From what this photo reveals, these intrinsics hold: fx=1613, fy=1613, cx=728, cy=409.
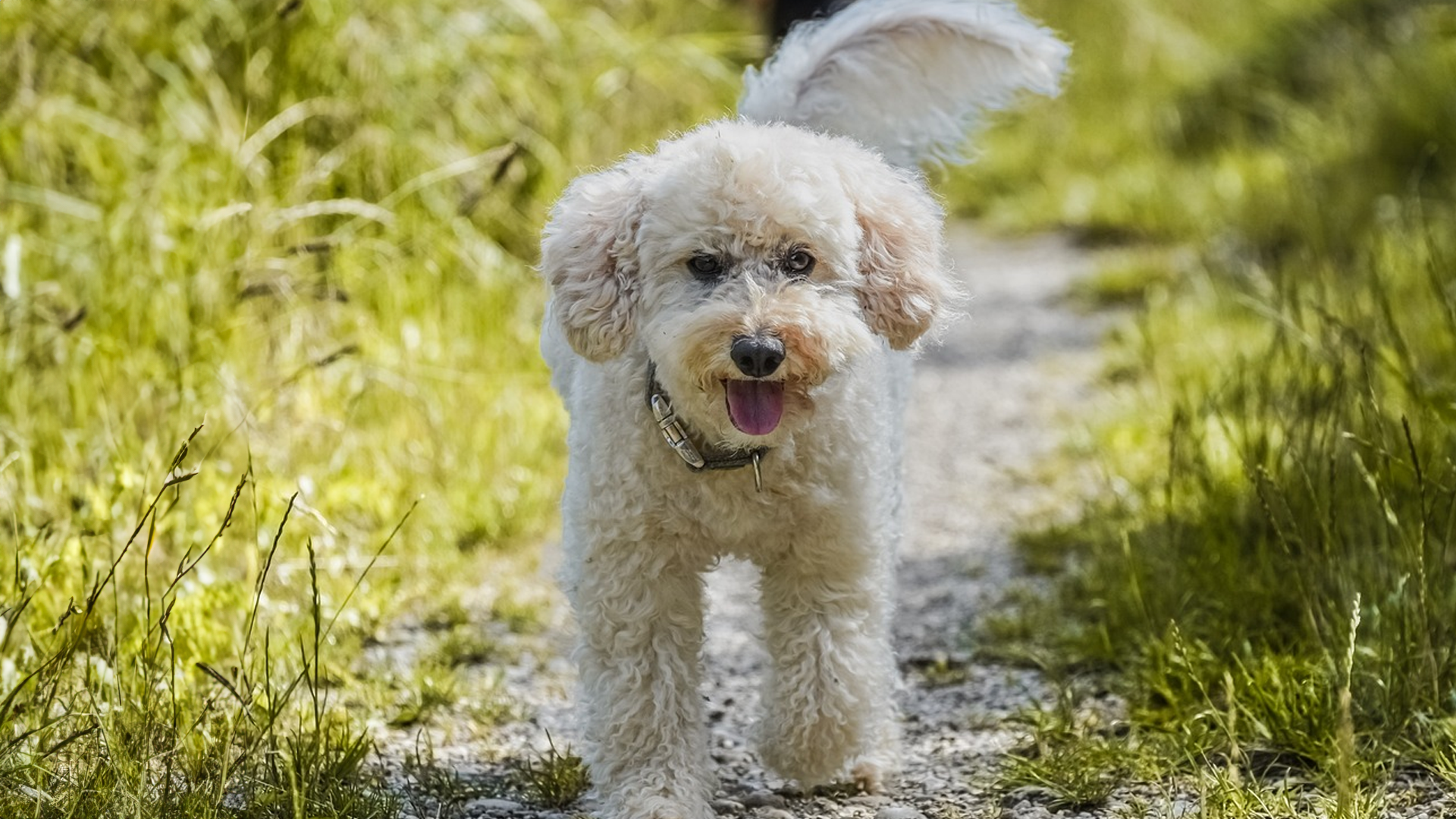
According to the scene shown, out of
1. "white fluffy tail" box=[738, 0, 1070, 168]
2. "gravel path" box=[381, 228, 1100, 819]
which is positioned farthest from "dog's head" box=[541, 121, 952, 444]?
"white fluffy tail" box=[738, 0, 1070, 168]

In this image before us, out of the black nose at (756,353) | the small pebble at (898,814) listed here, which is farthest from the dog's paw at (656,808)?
the black nose at (756,353)

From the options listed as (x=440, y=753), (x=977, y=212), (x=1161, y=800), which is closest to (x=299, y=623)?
(x=440, y=753)

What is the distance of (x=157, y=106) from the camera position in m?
5.51

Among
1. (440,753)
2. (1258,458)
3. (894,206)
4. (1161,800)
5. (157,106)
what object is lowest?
(1161,800)

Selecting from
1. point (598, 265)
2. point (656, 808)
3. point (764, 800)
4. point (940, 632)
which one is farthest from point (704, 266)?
point (940, 632)

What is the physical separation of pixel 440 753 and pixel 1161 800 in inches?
60.0

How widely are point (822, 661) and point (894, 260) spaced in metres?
0.81

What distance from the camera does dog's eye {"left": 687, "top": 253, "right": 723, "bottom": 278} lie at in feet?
9.97

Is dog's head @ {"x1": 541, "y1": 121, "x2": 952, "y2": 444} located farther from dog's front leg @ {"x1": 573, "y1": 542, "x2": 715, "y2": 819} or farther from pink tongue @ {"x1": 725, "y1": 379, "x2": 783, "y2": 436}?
dog's front leg @ {"x1": 573, "y1": 542, "x2": 715, "y2": 819}

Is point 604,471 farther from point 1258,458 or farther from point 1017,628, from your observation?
point 1258,458

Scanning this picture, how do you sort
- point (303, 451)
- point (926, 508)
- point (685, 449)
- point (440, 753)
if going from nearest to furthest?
point (685, 449) < point (440, 753) < point (303, 451) < point (926, 508)

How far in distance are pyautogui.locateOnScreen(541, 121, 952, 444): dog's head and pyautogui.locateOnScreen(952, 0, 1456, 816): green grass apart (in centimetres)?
88

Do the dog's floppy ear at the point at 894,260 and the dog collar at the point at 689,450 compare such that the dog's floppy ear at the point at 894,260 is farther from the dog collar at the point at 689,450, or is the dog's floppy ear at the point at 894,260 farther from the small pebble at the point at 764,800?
the small pebble at the point at 764,800

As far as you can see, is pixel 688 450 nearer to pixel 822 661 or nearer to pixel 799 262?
pixel 799 262
